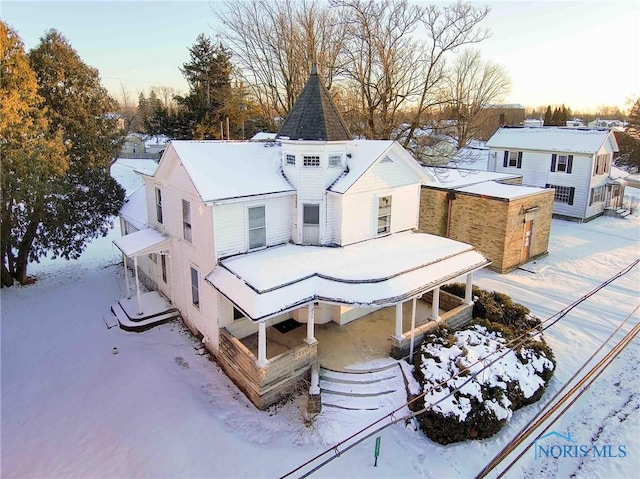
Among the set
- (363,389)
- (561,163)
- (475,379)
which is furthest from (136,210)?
(561,163)

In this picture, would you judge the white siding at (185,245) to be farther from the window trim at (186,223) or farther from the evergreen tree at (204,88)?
the evergreen tree at (204,88)

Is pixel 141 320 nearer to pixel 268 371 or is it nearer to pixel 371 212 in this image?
pixel 268 371

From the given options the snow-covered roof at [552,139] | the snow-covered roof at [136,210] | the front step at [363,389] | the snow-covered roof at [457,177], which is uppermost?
the snow-covered roof at [552,139]

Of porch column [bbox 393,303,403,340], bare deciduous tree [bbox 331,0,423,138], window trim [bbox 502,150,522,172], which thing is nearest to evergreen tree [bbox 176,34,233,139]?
bare deciduous tree [bbox 331,0,423,138]

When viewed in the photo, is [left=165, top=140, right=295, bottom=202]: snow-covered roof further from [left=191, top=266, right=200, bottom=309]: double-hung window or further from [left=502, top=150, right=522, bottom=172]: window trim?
[left=502, top=150, right=522, bottom=172]: window trim

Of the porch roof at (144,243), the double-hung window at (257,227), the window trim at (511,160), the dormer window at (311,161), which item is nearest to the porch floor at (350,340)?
the double-hung window at (257,227)

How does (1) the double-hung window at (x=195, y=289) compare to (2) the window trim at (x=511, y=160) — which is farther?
(2) the window trim at (x=511, y=160)
